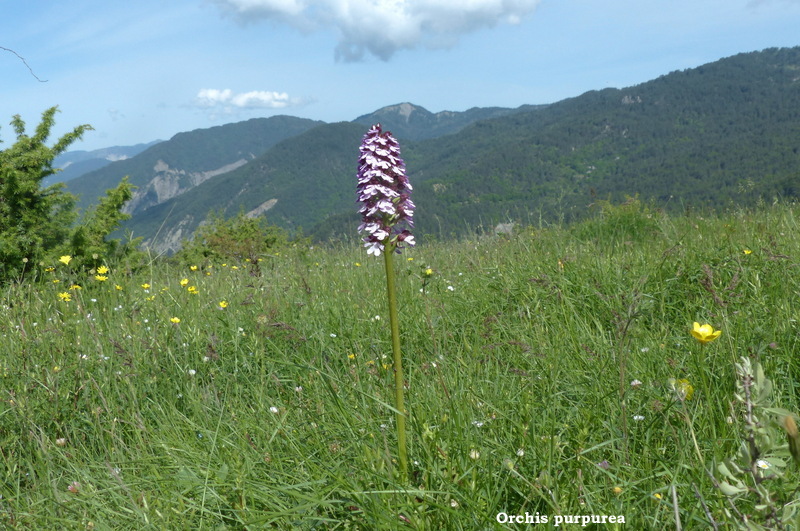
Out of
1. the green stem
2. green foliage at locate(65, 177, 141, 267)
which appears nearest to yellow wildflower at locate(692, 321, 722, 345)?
the green stem

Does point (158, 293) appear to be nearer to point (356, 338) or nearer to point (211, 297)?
point (211, 297)

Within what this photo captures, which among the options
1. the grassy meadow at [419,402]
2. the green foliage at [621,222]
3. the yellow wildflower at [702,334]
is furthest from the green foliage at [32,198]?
the yellow wildflower at [702,334]

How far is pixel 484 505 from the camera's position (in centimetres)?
175

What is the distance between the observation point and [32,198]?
9.39 meters

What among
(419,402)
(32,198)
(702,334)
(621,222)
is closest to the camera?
(702,334)

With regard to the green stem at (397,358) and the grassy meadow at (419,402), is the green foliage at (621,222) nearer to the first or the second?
the grassy meadow at (419,402)

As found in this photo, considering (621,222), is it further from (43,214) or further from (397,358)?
(43,214)

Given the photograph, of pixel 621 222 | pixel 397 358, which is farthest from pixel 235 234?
pixel 397 358

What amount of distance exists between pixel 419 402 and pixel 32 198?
9.70 metres

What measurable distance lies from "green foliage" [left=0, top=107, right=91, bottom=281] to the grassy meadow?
4.74 metres

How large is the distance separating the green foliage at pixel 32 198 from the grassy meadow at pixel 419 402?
4745 millimetres

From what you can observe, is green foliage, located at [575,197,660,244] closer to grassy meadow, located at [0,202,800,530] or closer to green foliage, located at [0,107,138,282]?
grassy meadow, located at [0,202,800,530]

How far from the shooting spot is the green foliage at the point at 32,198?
28.9 feet

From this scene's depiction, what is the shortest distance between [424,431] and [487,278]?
2.81 meters
